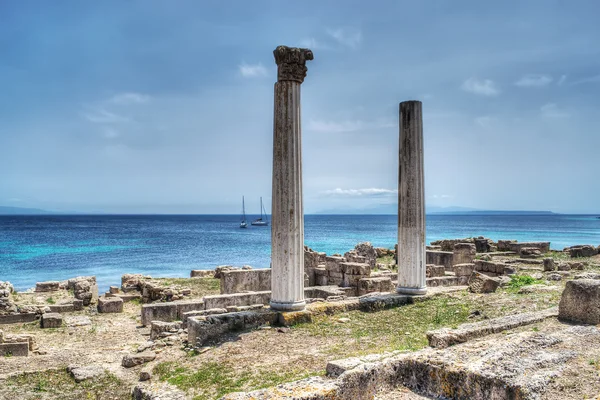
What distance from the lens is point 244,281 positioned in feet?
49.9

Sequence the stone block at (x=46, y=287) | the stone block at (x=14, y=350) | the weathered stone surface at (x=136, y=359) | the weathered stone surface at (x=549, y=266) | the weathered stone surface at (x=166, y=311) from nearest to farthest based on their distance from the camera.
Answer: the weathered stone surface at (x=136, y=359) → the stone block at (x=14, y=350) → the weathered stone surface at (x=166, y=311) → the weathered stone surface at (x=549, y=266) → the stone block at (x=46, y=287)

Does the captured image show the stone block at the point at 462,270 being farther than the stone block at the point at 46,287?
No

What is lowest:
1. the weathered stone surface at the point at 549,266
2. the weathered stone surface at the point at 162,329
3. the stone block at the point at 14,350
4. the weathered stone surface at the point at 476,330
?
the stone block at the point at 14,350

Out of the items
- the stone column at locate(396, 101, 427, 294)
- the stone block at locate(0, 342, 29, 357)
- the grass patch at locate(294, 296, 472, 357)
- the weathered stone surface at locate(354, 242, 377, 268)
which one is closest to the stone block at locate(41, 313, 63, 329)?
the stone block at locate(0, 342, 29, 357)

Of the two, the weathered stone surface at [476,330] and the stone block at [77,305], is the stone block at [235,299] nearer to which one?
the stone block at [77,305]

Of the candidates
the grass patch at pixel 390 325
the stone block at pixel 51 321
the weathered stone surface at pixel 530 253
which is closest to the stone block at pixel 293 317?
the grass patch at pixel 390 325

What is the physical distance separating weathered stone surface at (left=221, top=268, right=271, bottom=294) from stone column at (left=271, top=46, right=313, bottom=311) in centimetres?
585

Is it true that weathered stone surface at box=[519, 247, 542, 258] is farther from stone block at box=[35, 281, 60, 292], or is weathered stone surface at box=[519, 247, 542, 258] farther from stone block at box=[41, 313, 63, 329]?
stone block at box=[35, 281, 60, 292]

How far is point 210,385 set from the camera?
6.35 metres

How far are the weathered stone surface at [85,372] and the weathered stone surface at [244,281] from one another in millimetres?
6258

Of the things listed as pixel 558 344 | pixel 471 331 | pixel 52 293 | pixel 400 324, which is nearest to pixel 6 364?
pixel 400 324

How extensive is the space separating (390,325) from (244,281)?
7.06m

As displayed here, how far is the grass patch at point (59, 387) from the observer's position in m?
7.55

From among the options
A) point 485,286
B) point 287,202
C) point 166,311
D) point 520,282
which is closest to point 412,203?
point 485,286
